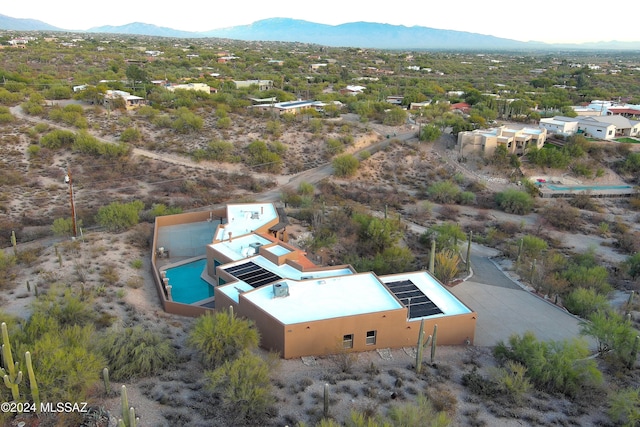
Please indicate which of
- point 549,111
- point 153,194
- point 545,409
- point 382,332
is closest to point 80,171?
point 153,194

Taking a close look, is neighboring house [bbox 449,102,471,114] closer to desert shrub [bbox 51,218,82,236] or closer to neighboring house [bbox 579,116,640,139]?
neighboring house [bbox 579,116,640,139]

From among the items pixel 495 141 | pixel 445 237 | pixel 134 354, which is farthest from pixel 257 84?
pixel 134 354

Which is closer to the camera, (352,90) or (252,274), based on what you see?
(252,274)

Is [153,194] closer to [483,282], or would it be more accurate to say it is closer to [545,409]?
[483,282]

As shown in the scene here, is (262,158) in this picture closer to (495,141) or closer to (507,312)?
A: (495,141)

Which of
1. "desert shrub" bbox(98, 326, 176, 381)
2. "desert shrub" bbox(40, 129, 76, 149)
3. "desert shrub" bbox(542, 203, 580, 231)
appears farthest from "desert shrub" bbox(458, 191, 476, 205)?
"desert shrub" bbox(40, 129, 76, 149)

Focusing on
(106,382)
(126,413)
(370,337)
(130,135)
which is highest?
(130,135)
